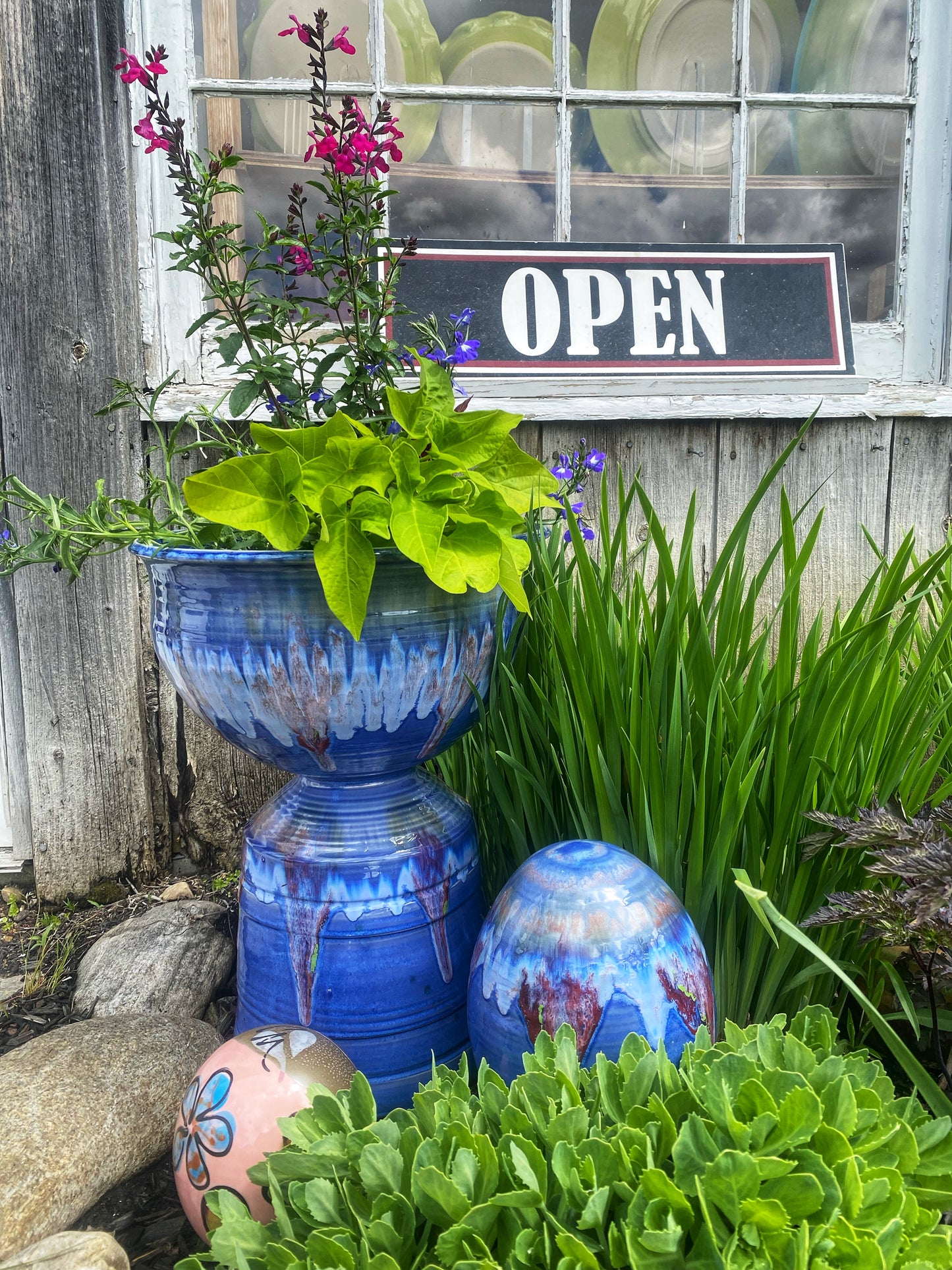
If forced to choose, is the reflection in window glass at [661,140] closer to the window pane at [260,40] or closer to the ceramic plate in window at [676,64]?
the ceramic plate in window at [676,64]

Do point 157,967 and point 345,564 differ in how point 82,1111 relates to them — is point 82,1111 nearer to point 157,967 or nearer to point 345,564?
point 157,967

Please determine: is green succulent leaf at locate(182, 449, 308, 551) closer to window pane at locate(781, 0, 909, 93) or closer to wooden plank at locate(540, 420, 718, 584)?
wooden plank at locate(540, 420, 718, 584)

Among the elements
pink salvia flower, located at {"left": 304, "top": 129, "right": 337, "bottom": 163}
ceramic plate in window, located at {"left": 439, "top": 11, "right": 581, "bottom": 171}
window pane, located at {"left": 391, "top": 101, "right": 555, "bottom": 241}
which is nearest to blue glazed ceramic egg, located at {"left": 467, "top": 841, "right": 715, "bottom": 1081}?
pink salvia flower, located at {"left": 304, "top": 129, "right": 337, "bottom": 163}

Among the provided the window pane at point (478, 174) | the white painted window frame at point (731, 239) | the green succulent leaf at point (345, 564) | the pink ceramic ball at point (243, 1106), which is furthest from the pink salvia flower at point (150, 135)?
the pink ceramic ball at point (243, 1106)

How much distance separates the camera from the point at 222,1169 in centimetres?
91

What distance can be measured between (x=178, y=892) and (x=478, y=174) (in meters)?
1.71

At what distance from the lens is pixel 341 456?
96 cm

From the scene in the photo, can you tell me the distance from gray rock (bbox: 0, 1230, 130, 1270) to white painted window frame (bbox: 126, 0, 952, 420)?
1418mm

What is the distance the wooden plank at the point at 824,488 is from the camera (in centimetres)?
196

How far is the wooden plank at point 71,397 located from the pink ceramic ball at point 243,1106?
1045 mm

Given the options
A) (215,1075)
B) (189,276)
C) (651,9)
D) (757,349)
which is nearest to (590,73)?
(651,9)

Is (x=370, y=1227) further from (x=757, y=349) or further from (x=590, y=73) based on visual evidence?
(x=590, y=73)

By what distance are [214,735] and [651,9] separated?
6.16 ft

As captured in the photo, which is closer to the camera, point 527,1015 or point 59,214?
point 527,1015
